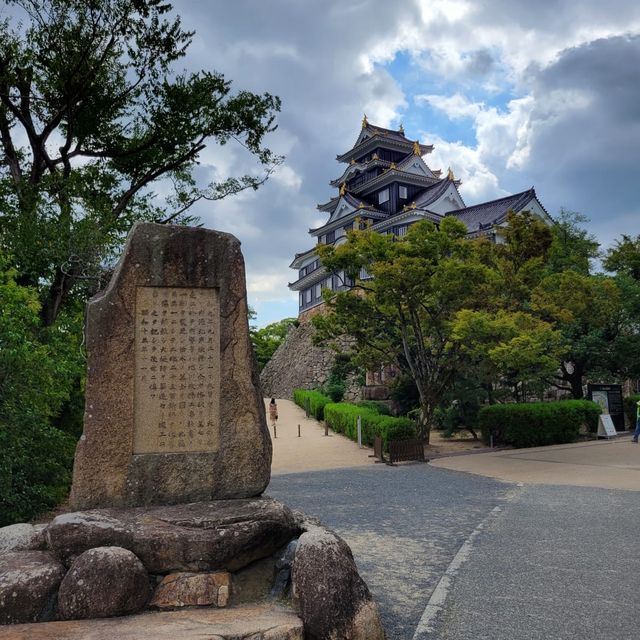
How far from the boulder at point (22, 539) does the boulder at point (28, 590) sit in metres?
0.34

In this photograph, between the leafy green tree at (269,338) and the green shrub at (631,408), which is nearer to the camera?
the green shrub at (631,408)

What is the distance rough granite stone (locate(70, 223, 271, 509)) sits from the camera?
4258mm

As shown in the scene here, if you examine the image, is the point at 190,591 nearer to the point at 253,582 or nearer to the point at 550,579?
the point at 253,582

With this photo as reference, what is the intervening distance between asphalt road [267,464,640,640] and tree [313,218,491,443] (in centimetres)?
535

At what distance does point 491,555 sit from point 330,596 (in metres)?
3.14

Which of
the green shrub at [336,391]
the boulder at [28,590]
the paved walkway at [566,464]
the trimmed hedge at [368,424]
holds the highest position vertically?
the green shrub at [336,391]

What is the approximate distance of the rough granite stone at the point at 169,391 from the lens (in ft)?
14.0

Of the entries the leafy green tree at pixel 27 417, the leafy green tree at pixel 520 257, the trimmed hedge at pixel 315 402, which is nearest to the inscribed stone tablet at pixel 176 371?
the leafy green tree at pixel 27 417

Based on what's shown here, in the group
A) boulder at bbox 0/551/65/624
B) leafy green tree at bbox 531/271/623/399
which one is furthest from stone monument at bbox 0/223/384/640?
leafy green tree at bbox 531/271/623/399

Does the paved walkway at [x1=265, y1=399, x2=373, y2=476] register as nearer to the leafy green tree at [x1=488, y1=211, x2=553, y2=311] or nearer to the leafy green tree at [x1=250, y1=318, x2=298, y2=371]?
the leafy green tree at [x1=488, y1=211, x2=553, y2=311]

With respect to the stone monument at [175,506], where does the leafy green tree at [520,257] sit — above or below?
above

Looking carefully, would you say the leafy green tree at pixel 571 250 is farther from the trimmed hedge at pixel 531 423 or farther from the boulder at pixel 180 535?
the boulder at pixel 180 535

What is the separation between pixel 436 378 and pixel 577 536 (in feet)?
31.6

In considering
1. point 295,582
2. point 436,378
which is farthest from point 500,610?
point 436,378
